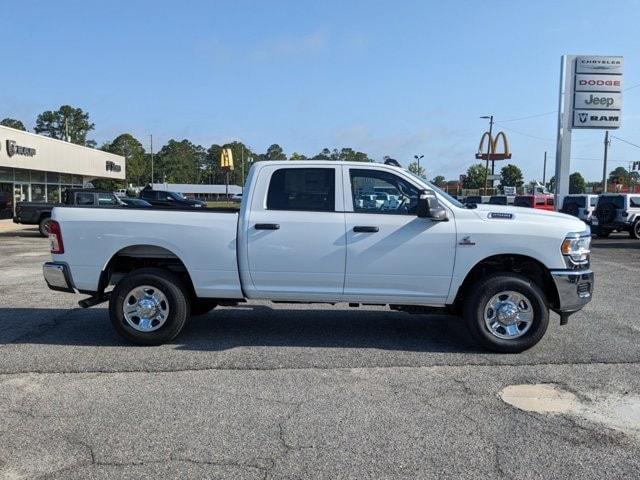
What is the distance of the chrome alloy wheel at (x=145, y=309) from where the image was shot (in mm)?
6195

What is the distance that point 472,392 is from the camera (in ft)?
16.2

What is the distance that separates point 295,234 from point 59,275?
260 cm

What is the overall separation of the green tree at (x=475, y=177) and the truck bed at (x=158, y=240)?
108 metres

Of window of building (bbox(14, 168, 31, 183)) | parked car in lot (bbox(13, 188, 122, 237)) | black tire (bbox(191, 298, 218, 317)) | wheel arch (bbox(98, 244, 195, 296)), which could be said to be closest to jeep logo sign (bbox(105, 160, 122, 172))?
window of building (bbox(14, 168, 31, 183))

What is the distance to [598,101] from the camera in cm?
3003

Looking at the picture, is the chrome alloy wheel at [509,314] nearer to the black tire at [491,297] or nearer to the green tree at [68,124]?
the black tire at [491,297]

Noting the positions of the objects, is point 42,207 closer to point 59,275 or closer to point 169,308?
point 59,275

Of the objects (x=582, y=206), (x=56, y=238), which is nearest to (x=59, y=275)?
(x=56, y=238)

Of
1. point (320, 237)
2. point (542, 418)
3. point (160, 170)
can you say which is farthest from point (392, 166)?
point (160, 170)

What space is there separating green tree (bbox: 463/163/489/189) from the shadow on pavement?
106 metres

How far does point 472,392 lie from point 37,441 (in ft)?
11.0

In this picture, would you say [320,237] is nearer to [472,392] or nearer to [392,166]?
[392,166]

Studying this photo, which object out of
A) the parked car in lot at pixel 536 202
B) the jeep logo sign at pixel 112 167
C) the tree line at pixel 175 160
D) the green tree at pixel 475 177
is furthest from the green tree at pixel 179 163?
the parked car in lot at pixel 536 202

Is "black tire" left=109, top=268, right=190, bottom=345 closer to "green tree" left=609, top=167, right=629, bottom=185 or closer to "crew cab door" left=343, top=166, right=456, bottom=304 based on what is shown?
"crew cab door" left=343, top=166, right=456, bottom=304
